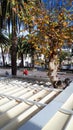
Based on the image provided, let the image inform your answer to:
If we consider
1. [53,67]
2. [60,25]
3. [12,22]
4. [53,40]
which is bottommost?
[53,67]

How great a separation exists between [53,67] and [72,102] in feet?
15.8

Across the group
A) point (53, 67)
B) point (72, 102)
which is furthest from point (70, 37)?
point (72, 102)

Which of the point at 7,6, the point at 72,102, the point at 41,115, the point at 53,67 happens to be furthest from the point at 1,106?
the point at 7,6

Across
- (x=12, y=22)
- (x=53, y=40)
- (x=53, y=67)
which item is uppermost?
(x=12, y=22)

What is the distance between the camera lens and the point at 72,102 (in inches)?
215

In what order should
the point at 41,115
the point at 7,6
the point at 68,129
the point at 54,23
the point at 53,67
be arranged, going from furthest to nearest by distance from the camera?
1. the point at 7,6
2. the point at 53,67
3. the point at 54,23
4. the point at 41,115
5. the point at 68,129

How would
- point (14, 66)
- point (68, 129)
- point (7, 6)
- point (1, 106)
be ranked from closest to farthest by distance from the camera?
1. point (68, 129)
2. point (1, 106)
3. point (7, 6)
4. point (14, 66)

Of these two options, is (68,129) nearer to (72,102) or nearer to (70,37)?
(72,102)

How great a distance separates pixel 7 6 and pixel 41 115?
15471 mm

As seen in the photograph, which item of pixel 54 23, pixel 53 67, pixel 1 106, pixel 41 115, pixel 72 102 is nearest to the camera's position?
pixel 41 115

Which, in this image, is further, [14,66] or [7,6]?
[14,66]

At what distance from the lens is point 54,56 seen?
33.1 feet

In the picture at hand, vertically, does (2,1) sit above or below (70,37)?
above

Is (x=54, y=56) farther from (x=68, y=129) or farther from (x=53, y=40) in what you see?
(x=68, y=129)
